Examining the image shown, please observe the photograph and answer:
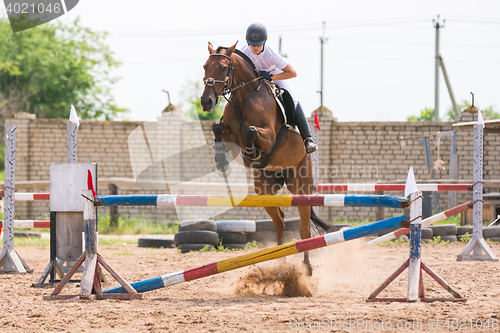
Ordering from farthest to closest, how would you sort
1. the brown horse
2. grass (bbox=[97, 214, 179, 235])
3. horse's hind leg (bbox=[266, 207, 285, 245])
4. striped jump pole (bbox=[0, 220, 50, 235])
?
grass (bbox=[97, 214, 179, 235])
striped jump pole (bbox=[0, 220, 50, 235])
horse's hind leg (bbox=[266, 207, 285, 245])
the brown horse

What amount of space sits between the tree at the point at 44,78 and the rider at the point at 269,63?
839 inches

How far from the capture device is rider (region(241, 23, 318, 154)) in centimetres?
490

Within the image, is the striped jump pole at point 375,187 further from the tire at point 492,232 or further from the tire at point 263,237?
the tire at point 492,232

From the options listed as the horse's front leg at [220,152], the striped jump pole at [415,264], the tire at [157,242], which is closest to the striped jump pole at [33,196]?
the tire at [157,242]

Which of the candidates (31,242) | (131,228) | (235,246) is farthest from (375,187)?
(31,242)

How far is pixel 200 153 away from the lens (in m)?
13.6

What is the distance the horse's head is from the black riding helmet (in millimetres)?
344

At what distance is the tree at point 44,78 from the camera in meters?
24.8

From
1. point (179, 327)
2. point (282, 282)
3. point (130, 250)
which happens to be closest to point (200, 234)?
point (130, 250)

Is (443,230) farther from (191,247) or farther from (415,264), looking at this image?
(415,264)

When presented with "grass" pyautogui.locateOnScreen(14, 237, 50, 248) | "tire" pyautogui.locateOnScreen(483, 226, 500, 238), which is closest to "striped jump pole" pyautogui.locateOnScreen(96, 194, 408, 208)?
"tire" pyautogui.locateOnScreen(483, 226, 500, 238)

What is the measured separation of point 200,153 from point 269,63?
8587 mm

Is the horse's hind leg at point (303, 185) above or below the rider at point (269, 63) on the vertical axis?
below

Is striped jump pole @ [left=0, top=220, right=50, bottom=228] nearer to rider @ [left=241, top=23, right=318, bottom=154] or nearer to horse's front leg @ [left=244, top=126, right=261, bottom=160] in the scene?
horse's front leg @ [left=244, top=126, right=261, bottom=160]
